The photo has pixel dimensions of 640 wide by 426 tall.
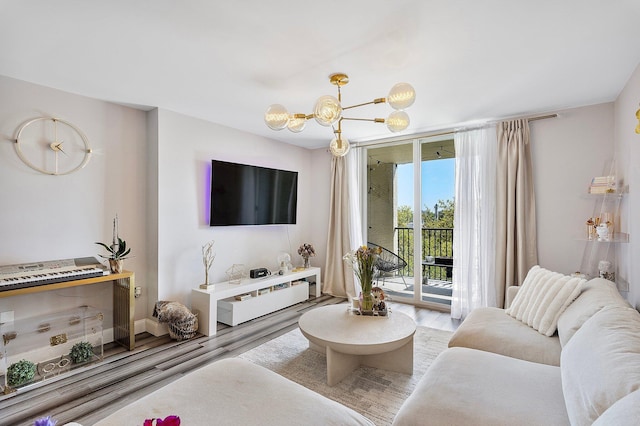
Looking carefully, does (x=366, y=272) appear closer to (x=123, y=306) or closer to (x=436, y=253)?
(x=436, y=253)

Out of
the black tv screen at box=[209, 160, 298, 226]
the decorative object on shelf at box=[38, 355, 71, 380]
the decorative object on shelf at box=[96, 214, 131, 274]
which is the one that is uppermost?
the black tv screen at box=[209, 160, 298, 226]

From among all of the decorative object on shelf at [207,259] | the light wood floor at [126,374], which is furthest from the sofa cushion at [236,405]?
the decorative object on shelf at [207,259]

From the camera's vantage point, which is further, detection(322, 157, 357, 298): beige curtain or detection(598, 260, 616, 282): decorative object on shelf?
detection(322, 157, 357, 298): beige curtain

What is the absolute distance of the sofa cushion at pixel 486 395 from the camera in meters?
1.28

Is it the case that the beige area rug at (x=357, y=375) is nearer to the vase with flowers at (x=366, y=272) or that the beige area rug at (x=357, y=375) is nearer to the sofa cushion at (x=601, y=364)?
the vase with flowers at (x=366, y=272)

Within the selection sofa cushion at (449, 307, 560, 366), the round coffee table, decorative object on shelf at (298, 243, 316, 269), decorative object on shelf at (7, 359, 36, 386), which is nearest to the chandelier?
the round coffee table

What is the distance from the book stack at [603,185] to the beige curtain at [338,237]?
2971 millimetres

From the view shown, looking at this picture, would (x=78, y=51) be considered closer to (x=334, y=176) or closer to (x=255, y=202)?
(x=255, y=202)

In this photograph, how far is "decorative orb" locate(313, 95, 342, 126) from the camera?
2207 millimetres

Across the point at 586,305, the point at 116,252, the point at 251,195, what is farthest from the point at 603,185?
the point at 116,252

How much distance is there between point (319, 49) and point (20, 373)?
3305 mm

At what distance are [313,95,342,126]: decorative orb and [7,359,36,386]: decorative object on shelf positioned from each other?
2.97 m

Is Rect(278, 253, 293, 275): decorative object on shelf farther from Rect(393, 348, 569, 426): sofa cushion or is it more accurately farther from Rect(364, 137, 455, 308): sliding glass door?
Rect(393, 348, 569, 426): sofa cushion

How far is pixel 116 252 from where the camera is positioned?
3.01 metres
